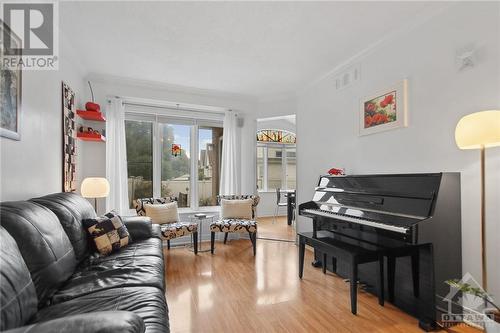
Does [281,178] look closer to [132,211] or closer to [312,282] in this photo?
[132,211]

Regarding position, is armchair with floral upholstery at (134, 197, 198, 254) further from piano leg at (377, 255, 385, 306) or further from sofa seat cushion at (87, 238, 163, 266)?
piano leg at (377, 255, 385, 306)

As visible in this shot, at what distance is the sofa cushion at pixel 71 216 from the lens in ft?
6.05

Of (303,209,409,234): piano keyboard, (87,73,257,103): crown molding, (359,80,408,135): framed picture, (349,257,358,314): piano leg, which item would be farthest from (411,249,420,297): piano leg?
(87,73,257,103): crown molding

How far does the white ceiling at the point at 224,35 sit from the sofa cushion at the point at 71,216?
1.63 metres

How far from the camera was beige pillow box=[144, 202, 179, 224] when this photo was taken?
3617mm

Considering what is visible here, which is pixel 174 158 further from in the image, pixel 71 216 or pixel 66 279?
pixel 66 279

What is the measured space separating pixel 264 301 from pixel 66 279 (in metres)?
1.53

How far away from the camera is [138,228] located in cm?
266

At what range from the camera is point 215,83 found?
3990mm

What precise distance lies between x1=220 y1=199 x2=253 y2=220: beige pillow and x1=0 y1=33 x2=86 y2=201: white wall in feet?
7.31

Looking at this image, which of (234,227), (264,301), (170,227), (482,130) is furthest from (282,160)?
(482,130)

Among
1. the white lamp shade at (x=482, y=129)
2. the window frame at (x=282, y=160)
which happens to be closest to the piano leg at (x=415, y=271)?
the white lamp shade at (x=482, y=129)

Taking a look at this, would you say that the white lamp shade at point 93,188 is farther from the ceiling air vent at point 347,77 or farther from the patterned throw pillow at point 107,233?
the ceiling air vent at point 347,77

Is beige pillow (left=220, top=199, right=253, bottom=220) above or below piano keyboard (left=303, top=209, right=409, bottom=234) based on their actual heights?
below
